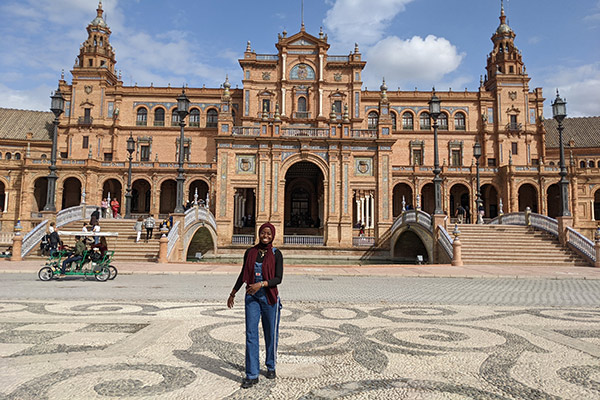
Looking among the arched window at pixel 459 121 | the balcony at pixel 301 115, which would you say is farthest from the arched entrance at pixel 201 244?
the arched window at pixel 459 121

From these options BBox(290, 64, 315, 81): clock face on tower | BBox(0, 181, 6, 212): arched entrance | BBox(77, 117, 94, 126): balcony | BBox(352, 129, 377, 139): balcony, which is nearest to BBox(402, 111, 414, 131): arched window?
BBox(290, 64, 315, 81): clock face on tower

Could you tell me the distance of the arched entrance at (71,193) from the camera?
46625mm

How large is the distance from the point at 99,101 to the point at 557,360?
53437mm

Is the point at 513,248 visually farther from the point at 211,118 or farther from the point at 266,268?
the point at 211,118

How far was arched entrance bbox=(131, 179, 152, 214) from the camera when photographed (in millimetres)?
47312

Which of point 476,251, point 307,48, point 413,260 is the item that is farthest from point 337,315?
point 307,48

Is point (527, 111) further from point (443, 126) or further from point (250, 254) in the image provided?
point (250, 254)

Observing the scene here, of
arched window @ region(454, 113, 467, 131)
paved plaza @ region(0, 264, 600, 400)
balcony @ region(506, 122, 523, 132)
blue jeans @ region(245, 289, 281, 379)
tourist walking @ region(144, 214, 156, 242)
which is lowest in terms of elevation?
paved plaza @ region(0, 264, 600, 400)

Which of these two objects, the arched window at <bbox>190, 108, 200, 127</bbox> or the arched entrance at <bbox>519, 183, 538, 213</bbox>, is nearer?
the arched entrance at <bbox>519, 183, 538, 213</bbox>

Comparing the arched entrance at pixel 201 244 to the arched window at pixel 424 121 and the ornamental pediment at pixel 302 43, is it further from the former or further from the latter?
the arched window at pixel 424 121

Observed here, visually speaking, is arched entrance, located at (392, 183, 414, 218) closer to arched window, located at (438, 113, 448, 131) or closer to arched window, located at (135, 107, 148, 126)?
arched window, located at (438, 113, 448, 131)

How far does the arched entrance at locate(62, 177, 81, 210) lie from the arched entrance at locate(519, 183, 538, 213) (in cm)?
4976

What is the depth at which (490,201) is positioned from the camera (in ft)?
154

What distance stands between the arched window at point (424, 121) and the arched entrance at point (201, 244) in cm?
3287
